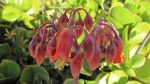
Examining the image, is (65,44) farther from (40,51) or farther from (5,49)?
(5,49)

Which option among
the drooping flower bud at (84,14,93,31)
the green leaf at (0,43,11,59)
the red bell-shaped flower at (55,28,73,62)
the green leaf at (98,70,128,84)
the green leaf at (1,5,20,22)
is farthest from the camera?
the green leaf at (1,5,20,22)

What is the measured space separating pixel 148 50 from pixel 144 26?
0.09 m

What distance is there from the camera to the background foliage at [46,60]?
120cm

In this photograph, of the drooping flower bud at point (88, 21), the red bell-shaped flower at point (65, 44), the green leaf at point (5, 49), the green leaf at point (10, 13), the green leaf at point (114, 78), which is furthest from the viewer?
the green leaf at point (10, 13)

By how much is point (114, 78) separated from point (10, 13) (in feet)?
1.77

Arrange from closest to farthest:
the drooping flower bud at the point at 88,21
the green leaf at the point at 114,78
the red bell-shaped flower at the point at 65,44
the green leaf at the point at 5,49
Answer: the red bell-shaped flower at the point at 65,44
the drooping flower bud at the point at 88,21
the green leaf at the point at 114,78
the green leaf at the point at 5,49

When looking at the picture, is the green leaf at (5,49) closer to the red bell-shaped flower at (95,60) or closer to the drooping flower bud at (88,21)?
the drooping flower bud at (88,21)

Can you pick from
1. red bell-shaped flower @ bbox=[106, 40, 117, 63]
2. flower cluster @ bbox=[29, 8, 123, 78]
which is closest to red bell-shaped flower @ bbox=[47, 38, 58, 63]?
flower cluster @ bbox=[29, 8, 123, 78]

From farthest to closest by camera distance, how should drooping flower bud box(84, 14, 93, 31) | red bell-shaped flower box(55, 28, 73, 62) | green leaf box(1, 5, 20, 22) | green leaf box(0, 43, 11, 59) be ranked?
green leaf box(1, 5, 20, 22) → green leaf box(0, 43, 11, 59) → drooping flower bud box(84, 14, 93, 31) → red bell-shaped flower box(55, 28, 73, 62)

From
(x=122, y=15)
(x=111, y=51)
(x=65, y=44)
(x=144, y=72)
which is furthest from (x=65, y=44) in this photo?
(x=122, y=15)

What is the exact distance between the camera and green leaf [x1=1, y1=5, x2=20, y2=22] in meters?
1.46

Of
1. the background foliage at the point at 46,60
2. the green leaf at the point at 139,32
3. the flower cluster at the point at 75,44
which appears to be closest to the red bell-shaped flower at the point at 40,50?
the flower cluster at the point at 75,44

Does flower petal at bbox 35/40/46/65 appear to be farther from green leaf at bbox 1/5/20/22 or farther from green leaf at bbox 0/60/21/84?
green leaf at bbox 1/5/20/22

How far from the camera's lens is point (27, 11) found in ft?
5.02
